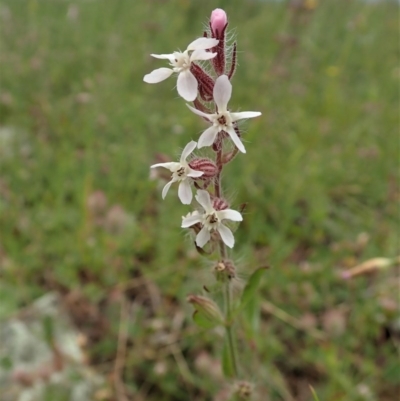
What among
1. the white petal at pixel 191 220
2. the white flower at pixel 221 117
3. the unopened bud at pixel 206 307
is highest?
the white flower at pixel 221 117

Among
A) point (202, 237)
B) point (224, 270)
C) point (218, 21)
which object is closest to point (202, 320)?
point (224, 270)

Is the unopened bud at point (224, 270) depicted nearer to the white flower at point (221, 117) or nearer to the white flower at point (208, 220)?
the white flower at point (208, 220)

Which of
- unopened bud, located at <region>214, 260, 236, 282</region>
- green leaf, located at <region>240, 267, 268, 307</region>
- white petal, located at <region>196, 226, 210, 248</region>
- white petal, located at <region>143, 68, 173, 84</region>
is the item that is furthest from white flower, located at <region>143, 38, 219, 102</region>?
green leaf, located at <region>240, 267, 268, 307</region>

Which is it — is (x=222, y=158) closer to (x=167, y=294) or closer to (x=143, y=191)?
(x=167, y=294)

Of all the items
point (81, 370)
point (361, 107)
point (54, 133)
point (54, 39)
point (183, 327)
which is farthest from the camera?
point (54, 39)

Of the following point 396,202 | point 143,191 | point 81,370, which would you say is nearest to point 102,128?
point 143,191

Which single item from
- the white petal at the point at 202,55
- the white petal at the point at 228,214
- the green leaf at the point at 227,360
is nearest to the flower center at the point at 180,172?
the white petal at the point at 228,214
